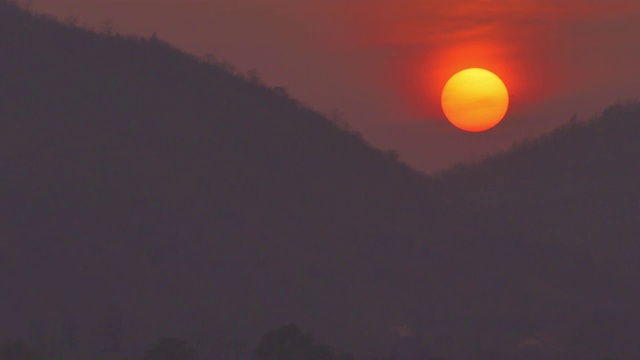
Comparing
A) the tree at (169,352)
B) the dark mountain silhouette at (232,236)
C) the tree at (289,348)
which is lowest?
the tree at (169,352)

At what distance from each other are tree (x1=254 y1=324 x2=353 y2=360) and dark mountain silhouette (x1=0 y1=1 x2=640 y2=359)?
33.9 ft

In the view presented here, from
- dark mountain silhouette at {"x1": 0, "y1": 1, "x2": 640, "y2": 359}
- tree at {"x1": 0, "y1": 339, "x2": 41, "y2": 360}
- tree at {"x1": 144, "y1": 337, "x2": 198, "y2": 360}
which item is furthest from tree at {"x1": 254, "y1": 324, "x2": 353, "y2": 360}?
dark mountain silhouette at {"x1": 0, "y1": 1, "x2": 640, "y2": 359}

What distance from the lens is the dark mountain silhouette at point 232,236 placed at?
4753cm

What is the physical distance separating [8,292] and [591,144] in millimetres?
63595

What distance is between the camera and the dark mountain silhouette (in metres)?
47.5

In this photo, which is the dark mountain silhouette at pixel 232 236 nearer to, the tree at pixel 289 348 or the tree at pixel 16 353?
the tree at pixel 16 353

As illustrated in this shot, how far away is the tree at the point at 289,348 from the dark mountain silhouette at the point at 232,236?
10.3 metres

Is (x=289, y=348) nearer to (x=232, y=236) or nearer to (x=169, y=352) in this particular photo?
(x=169, y=352)

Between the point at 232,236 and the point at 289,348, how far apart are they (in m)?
26.6

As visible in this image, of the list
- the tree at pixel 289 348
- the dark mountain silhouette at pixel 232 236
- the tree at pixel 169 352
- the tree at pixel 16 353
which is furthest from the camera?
the dark mountain silhouette at pixel 232 236

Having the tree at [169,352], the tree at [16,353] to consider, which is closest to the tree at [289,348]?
the tree at [169,352]

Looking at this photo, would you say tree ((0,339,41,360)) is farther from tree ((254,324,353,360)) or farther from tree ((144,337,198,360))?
tree ((254,324,353,360))

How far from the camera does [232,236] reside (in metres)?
56.4

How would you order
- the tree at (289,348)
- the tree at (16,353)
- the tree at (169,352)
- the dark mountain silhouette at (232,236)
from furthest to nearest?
the dark mountain silhouette at (232,236) < the tree at (289,348) < the tree at (169,352) < the tree at (16,353)
